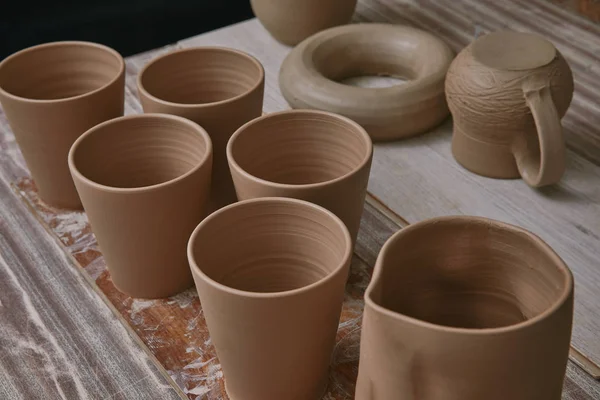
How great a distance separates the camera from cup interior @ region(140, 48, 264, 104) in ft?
2.50

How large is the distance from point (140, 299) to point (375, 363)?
0.29 m

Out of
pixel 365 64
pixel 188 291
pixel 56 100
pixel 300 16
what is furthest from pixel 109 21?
pixel 188 291

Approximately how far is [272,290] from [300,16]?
54 centimetres

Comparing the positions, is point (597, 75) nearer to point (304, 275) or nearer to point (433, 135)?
point (433, 135)

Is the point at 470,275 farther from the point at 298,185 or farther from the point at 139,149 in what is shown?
the point at 139,149

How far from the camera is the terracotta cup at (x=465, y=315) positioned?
1.38 feet

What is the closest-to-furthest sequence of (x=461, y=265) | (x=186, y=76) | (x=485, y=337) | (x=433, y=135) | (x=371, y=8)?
(x=485, y=337), (x=461, y=265), (x=186, y=76), (x=433, y=135), (x=371, y=8)

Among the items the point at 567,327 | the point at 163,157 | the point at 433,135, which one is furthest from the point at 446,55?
the point at 567,327

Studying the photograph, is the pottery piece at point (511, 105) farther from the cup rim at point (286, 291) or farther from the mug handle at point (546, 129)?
the cup rim at point (286, 291)

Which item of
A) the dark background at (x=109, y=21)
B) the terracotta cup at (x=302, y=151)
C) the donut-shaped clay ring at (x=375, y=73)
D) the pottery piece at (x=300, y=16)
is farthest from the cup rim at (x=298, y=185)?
the dark background at (x=109, y=21)

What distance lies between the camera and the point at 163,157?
694 mm

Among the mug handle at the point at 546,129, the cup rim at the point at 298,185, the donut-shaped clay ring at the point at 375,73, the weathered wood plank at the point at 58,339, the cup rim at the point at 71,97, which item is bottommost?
the weathered wood plank at the point at 58,339

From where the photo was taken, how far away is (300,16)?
1.05 meters

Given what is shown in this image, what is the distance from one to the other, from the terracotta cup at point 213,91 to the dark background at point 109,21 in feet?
2.16
